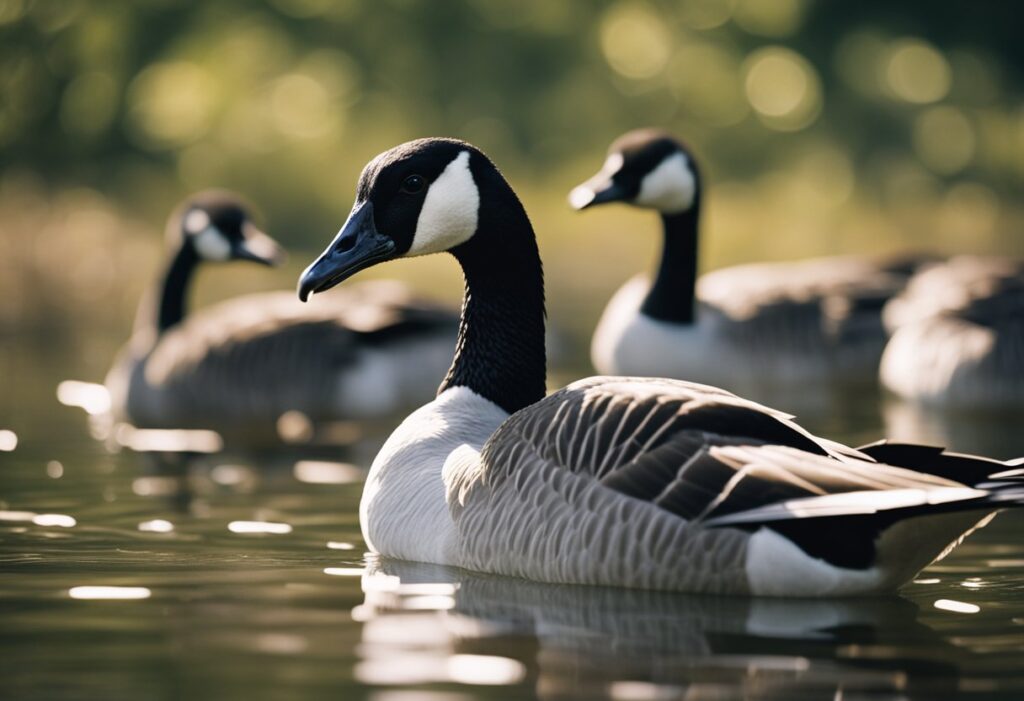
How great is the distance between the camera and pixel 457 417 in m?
8.08

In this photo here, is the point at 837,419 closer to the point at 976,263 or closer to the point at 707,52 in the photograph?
the point at 976,263

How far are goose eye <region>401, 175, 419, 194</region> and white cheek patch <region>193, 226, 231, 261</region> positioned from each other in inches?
292

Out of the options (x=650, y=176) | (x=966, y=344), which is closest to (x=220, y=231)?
(x=650, y=176)

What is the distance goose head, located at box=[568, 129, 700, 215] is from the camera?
49.0 ft

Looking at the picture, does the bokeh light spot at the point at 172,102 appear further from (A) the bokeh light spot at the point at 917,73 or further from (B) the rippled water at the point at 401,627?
(B) the rippled water at the point at 401,627

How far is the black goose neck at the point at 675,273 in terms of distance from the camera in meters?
15.7

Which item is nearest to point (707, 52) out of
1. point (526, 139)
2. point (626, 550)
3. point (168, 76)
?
point (526, 139)

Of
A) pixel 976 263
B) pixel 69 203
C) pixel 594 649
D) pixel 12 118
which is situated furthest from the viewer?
pixel 12 118

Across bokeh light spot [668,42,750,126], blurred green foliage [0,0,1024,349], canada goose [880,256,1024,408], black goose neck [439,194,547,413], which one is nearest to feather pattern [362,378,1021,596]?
black goose neck [439,194,547,413]

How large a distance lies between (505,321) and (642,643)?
2.52m

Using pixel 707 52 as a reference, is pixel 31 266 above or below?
below

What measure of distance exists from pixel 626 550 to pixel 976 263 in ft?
30.3

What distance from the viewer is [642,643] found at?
5.95 m

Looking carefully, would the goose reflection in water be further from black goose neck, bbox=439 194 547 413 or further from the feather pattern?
black goose neck, bbox=439 194 547 413
